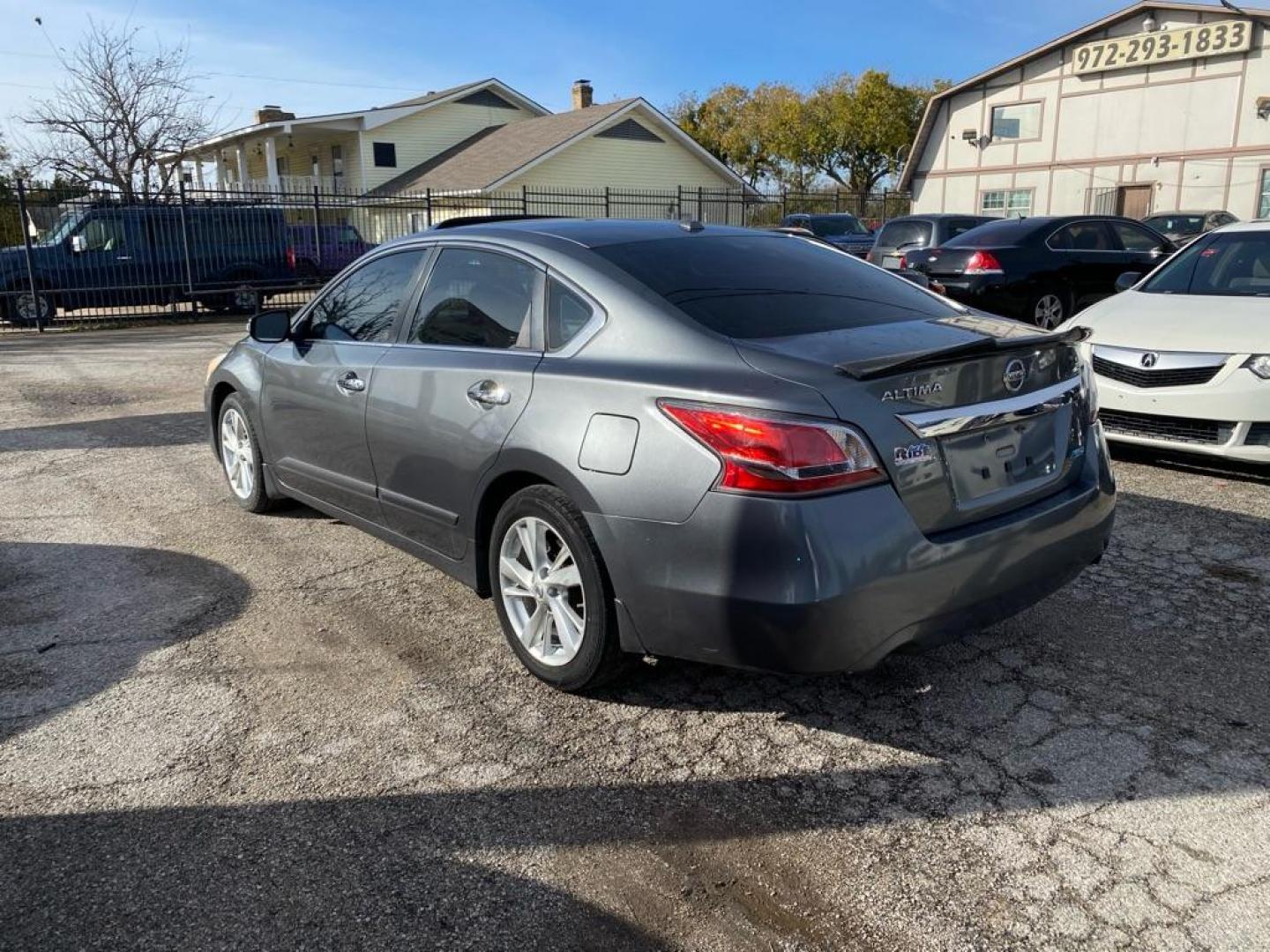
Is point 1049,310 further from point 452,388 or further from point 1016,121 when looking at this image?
point 1016,121

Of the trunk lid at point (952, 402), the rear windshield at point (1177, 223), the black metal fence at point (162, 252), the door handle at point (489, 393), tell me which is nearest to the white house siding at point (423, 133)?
the black metal fence at point (162, 252)

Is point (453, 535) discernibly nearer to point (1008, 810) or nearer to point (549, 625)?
point (549, 625)

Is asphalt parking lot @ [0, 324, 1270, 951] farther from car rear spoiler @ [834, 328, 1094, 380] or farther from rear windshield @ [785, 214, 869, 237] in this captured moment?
rear windshield @ [785, 214, 869, 237]

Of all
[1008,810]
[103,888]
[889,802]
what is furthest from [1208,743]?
[103,888]

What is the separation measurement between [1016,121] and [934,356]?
115ft

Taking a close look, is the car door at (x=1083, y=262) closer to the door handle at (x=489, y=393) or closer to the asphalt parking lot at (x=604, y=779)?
the asphalt parking lot at (x=604, y=779)

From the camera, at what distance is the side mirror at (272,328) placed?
4973mm

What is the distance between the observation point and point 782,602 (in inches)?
106

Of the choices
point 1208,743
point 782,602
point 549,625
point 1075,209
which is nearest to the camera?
point 782,602

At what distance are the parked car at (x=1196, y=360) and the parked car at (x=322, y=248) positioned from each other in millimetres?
15212

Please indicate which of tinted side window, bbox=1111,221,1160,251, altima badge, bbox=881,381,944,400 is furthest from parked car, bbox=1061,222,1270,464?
tinted side window, bbox=1111,221,1160,251

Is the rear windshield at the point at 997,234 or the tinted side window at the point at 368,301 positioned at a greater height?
the rear windshield at the point at 997,234

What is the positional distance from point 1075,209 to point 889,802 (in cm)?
3394

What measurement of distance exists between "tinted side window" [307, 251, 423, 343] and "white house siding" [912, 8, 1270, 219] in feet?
100
